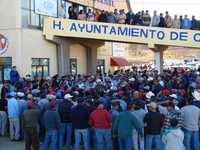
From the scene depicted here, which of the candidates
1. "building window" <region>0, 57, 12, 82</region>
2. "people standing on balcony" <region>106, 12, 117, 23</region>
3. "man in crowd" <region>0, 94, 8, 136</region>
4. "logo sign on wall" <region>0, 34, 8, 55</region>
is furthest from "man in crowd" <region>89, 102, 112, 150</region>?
"people standing on balcony" <region>106, 12, 117, 23</region>

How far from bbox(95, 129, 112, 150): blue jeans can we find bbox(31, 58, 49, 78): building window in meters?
14.2

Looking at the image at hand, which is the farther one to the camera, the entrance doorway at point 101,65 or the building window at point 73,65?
the entrance doorway at point 101,65

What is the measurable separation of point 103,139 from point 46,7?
16959 millimetres

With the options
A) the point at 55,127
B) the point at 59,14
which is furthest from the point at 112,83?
the point at 59,14

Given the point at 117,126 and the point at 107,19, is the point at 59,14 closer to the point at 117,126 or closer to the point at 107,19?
the point at 107,19

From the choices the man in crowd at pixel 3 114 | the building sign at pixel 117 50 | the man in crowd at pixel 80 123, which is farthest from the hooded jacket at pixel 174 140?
the building sign at pixel 117 50

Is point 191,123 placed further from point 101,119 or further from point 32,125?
point 32,125

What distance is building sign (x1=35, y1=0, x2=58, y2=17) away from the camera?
92.5 feet

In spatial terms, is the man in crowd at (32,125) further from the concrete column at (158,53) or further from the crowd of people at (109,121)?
the concrete column at (158,53)

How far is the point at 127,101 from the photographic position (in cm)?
1492

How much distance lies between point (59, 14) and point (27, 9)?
3.77 metres

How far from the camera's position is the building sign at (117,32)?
2670cm

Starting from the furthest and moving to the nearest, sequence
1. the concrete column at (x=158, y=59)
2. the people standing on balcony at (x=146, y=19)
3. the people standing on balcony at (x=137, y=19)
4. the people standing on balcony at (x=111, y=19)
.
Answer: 1. the concrete column at (x=158, y=59)
2. the people standing on balcony at (x=111, y=19)
3. the people standing on balcony at (x=137, y=19)
4. the people standing on balcony at (x=146, y=19)

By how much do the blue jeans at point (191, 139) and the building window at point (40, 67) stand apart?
15.1 metres
